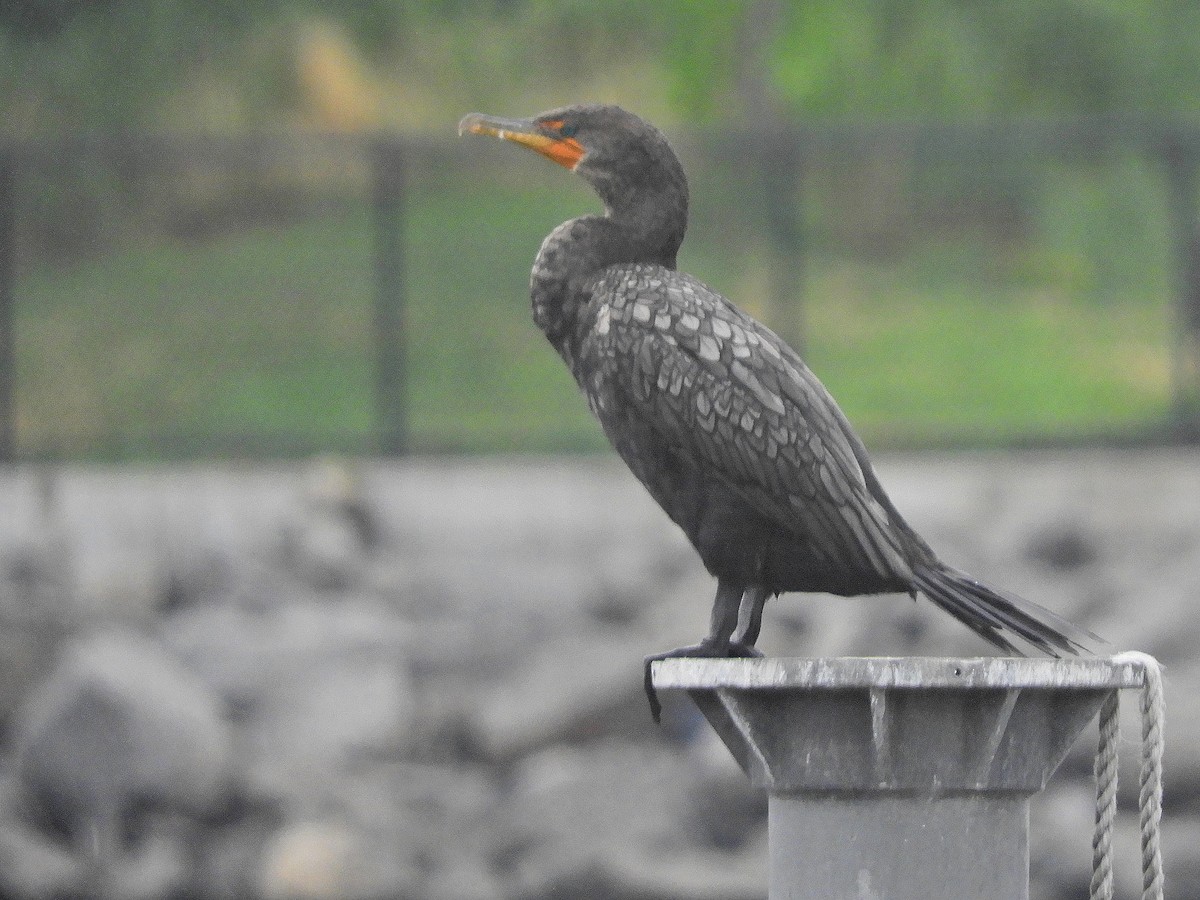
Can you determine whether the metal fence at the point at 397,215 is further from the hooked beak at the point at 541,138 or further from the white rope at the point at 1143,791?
the white rope at the point at 1143,791

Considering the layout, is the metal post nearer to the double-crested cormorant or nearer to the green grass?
the double-crested cormorant

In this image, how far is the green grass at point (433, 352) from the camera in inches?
496

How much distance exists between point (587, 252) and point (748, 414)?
52cm

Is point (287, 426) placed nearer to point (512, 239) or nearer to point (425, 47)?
point (512, 239)

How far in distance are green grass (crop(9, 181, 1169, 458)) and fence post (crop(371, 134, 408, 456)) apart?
8 cm

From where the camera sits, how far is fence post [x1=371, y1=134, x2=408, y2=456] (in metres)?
12.6

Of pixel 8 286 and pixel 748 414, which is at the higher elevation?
pixel 8 286

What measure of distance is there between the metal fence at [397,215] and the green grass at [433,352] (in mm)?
27

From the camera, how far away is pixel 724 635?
4.27 meters

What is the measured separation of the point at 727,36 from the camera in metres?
17.5

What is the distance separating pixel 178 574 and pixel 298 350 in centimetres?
195

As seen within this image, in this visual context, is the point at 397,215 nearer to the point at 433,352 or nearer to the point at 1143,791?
the point at 433,352

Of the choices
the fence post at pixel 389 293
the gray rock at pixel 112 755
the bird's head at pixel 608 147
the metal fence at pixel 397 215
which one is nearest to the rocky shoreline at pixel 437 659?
the gray rock at pixel 112 755

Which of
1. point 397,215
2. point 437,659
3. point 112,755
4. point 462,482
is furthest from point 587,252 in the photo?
point 397,215
